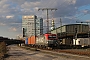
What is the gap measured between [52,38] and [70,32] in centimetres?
5871

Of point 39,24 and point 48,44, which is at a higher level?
point 39,24

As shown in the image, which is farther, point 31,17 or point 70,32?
point 31,17

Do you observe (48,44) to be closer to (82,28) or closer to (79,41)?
(79,41)

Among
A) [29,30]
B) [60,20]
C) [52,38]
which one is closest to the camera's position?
[52,38]

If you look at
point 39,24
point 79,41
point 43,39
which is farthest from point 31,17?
point 43,39

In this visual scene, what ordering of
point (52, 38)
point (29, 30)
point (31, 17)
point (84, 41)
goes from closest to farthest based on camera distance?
point (52, 38), point (84, 41), point (29, 30), point (31, 17)

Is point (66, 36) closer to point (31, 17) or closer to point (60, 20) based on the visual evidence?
point (60, 20)

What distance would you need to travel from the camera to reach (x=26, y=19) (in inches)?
5192

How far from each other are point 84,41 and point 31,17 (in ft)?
184

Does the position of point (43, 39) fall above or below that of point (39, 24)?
below

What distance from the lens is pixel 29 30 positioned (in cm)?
11788

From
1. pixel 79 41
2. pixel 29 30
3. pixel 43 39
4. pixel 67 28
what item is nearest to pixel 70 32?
pixel 67 28

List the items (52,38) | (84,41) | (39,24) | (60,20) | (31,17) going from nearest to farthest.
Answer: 1. (52,38)
2. (84,41)
3. (60,20)
4. (39,24)
5. (31,17)

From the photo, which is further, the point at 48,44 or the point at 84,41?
the point at 84,41
